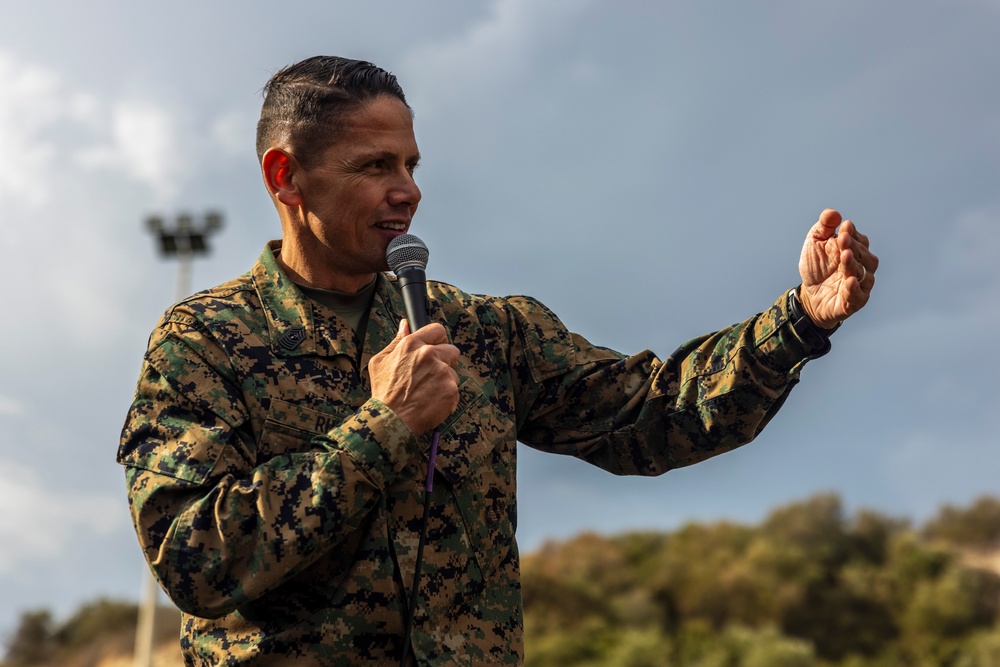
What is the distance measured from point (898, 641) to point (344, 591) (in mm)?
57586

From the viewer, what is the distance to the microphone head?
3.54 metres

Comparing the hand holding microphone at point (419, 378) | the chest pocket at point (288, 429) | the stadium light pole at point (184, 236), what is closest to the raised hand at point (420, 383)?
the hand holding microphone at point (419, 378)

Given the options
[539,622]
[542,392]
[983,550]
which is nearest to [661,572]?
[539,622]

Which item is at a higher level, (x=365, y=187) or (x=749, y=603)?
(x=749, y=603)

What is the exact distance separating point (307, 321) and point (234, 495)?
2.29 feet

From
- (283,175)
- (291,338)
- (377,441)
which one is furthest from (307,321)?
(377,441)

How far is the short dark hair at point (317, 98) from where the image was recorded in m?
3.77

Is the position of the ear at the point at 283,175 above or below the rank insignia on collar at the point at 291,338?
above

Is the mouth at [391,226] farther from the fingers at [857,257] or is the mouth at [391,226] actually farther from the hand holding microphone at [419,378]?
the fingers at [857,257]

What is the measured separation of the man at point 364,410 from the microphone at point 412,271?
0.08 metres

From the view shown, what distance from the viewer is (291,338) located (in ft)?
11.8

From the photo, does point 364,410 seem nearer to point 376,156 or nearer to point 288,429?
point 288,429

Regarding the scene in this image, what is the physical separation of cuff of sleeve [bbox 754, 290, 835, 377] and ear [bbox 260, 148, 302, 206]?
4.88ft

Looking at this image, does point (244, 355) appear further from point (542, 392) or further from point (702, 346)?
point (702, 346)
